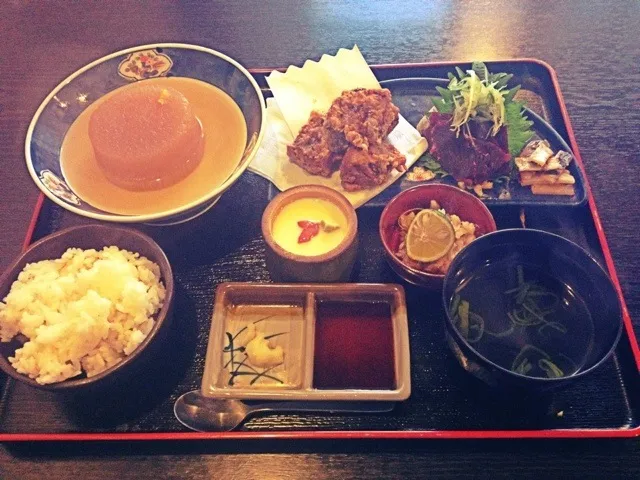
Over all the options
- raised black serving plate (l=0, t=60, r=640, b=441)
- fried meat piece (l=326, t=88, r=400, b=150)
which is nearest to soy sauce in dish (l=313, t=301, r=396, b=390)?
raised black serving plate (l=0, t=60, r=640, b=441)

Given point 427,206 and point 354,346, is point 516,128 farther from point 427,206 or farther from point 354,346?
point 354,346

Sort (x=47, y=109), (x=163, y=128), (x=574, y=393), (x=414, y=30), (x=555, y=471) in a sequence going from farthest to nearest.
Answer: (x=414, y=30) → (x=47, y=109) → (x=163, y=128) → (x=574, y=393) → (x=555, y=471)

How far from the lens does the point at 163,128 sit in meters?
2.07

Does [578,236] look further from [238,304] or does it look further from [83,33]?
[83,33]

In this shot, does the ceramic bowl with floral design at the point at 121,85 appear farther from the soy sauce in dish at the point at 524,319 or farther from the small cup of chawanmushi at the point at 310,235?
the soy sauce in dish at the point at 524,319

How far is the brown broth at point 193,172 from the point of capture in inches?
82.2

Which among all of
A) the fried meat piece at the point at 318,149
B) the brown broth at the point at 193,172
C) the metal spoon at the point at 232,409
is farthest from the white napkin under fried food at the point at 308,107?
the metal spoon at the point at 232,409

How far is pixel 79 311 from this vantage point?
1687mm

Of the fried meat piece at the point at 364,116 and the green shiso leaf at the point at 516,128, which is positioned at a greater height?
the fried meat piece at the point at 364,116

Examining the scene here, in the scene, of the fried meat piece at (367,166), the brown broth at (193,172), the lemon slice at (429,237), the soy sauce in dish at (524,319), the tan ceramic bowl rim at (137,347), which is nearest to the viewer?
the tan ceramic bowl rim at (137,347)

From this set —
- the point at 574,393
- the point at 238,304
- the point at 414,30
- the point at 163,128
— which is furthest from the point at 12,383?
the point at 414,30

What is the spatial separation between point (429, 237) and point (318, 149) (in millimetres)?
651

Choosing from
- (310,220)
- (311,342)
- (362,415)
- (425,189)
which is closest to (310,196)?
(310,220)

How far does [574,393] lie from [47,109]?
232cm
